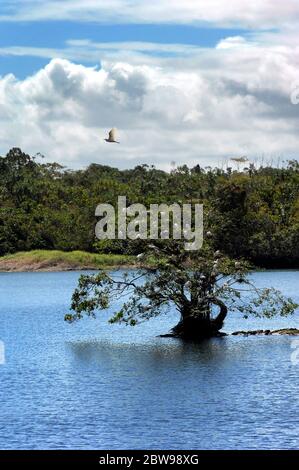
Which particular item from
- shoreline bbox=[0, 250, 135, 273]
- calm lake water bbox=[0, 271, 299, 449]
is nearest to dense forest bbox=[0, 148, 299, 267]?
shoreline bbox=[0, 250, 135, 273]

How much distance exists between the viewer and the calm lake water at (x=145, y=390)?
31219 mm

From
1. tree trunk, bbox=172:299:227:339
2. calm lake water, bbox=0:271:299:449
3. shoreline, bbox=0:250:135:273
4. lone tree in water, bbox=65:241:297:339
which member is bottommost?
shoreline, bbox=0:250:135:273

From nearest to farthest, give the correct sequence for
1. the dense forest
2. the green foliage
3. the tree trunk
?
the green foliage
the tree trunk
the dense forest

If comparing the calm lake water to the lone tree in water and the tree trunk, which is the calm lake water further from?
the lone tree in water

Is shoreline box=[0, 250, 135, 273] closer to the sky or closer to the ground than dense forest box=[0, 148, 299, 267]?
closer to the ground

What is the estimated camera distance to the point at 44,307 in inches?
2980

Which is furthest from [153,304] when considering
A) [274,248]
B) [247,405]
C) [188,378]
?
[274,248]

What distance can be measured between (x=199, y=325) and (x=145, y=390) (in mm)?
10346

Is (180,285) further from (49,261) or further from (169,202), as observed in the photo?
(49,261)

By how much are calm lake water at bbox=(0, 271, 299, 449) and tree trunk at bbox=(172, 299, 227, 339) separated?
537 millimetres

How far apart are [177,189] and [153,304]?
91.3 metres

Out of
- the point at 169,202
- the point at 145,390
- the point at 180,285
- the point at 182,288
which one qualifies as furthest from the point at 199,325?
the point at 169,202

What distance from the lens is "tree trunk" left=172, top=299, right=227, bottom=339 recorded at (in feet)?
158

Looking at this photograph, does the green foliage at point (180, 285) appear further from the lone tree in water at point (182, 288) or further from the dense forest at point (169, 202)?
the dense forest at point (169, 202)
